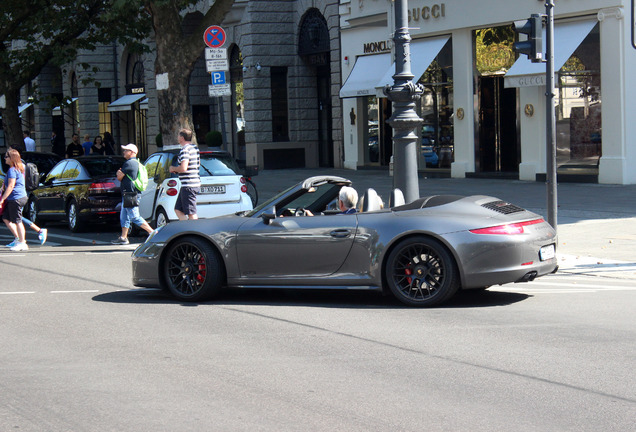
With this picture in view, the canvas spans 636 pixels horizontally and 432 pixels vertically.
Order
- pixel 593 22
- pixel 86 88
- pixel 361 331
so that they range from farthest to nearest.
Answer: pixel 86 88 < pixel 593 22 < pixel 361 331

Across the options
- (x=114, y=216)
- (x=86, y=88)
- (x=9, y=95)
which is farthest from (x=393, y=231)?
(x=86, y=88)

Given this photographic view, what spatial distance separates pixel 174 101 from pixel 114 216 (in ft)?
10.2

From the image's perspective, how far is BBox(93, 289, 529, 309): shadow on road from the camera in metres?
9.47

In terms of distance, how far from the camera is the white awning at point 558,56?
22078mm

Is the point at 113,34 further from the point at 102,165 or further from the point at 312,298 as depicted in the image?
the point at 312,298

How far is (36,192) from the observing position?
65.2ft

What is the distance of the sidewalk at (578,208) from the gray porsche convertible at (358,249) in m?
2.72

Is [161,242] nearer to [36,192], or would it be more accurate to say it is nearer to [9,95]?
[36,192]

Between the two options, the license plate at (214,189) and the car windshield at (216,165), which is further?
the car windshield at (216,165)

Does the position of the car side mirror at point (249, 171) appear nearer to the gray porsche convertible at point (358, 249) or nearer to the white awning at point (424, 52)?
the gray porsche convertible at point (358, 249)

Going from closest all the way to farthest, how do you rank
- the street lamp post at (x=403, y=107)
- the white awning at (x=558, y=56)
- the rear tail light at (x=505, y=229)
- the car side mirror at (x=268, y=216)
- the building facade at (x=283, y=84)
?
the rear tail light at (x=505, y=229), the car side mirror at (x=268, y=216), the street lamp post at (x=403, y=107), the white awning at (x=558, y=56), the building facade at (x=283, y=84)

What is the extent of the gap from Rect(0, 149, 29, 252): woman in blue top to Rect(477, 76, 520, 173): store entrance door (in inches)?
533

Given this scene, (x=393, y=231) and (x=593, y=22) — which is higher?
(x=593, y=22)

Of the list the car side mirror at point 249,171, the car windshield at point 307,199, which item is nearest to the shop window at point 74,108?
the car side mirror at point 249,171
